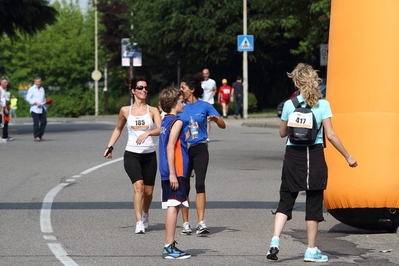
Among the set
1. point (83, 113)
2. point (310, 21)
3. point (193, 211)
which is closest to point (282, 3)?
point (310, 21)

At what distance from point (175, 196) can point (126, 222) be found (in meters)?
2.63

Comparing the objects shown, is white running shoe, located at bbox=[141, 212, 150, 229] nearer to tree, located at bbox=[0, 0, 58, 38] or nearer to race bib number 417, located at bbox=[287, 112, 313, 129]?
race bib number 417, located at bbox=[287, 112, 313, 129]

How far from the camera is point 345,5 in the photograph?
39.9ft

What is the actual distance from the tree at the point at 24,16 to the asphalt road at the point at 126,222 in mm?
9783

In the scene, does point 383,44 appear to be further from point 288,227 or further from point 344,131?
point 288,227

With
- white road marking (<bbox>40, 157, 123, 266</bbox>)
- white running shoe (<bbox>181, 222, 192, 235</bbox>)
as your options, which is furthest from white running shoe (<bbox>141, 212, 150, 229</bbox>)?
white road marking (<bbox>40, 157, 123, 266</bbox>)

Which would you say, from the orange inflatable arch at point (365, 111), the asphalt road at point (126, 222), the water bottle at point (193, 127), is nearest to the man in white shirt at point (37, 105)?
the asphalt road at point (126, 222)

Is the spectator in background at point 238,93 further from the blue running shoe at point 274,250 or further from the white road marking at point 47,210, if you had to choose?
the blue running shoe at point 274,250

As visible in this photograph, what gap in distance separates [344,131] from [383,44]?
1040mm

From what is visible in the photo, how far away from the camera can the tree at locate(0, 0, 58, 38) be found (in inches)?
1232

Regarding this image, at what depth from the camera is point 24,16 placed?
3164 cm

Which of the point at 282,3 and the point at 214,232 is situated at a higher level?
the point at 282,3

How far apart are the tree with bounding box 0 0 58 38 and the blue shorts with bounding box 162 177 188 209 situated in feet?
71.4

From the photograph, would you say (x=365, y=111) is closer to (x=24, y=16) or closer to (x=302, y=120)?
(x=302, y=120)
